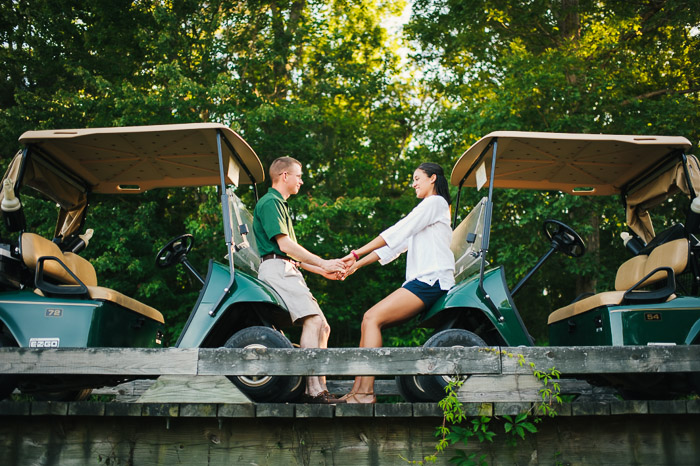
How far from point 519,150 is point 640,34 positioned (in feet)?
30.5

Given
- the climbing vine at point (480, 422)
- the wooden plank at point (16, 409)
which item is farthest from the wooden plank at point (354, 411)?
the wooden plank at point (16, 409)

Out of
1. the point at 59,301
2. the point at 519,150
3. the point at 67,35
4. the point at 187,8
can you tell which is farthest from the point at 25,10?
the point at 519,150

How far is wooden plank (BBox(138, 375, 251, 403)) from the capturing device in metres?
3.57

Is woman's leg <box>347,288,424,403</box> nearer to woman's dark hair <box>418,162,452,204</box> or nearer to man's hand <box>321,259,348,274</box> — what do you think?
man's hand <box>321,259,348,274</box>

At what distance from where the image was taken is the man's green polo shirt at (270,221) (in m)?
4.56

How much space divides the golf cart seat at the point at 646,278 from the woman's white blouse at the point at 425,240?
3.57ft

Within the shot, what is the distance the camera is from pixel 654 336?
4.23 m

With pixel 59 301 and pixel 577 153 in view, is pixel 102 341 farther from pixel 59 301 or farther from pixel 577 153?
pixel 577 153

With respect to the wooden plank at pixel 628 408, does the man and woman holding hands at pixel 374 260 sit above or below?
above

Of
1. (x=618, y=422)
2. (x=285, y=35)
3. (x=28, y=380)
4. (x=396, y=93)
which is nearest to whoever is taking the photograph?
(x=618, y=422)

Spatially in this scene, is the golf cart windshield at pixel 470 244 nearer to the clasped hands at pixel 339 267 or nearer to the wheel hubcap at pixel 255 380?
the clasped hands at pixel 339 267

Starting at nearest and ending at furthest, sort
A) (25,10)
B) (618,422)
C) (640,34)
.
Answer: (618,422), (640,34), (25,10)

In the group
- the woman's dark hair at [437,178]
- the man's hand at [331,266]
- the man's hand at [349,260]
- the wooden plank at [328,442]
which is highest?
the woman's dark hair at [437,178]

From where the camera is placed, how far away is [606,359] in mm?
3648
